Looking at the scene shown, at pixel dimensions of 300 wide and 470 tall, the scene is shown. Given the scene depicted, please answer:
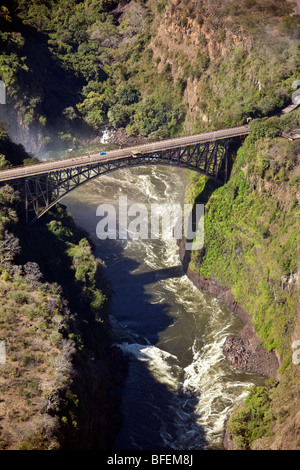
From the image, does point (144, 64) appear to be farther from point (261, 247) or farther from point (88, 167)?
point (261, 247)

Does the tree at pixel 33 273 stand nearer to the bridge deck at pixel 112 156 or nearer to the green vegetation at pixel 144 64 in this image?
the bridge deck at pixel 112 156

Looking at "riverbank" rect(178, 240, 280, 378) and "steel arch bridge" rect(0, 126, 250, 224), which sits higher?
"steel arch bridge" rect(0, 126, 250, 224)

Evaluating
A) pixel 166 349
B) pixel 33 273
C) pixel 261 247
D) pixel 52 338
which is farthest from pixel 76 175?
pixel 261 247

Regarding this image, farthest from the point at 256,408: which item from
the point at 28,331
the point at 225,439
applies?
the point at 28,331

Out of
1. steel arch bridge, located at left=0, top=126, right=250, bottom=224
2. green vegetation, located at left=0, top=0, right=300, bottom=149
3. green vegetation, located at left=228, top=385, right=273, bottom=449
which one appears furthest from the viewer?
green vegetation, located at left=0, top=0, right=300, bottom=149

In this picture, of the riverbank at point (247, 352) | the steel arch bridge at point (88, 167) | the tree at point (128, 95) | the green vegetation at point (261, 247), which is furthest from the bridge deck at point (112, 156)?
the tree at point (128, 95)

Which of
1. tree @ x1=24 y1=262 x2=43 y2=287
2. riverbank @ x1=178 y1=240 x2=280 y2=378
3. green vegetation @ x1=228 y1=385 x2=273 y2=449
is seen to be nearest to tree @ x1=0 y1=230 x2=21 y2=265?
tree @ x1=24 y1=262 x2=43 y2=287

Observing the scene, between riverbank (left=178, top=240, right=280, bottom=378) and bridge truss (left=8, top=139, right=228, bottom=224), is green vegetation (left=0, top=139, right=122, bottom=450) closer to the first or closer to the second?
bridge truss (left=8, top=139, right=228, bottom=224)
